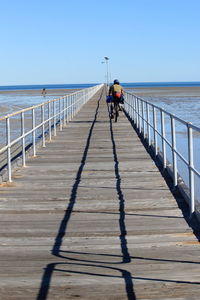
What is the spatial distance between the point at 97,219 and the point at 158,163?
4.45 metres

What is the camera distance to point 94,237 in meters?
5.86

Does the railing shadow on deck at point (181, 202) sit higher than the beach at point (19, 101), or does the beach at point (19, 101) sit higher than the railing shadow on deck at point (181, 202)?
the beach at point (19, 101)

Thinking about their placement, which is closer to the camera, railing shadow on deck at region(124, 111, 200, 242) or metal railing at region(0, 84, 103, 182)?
railing shadow on deck at region(124, 111, 200, 242)

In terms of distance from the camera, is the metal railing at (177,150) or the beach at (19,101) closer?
Result: the metal railing at (177,150)

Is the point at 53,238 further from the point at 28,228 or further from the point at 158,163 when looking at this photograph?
the point at 158,163

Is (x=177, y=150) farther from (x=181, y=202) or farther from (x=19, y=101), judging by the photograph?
(x=19, y=101)

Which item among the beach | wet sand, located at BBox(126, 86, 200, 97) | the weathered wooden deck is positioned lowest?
the weathered wooden deck

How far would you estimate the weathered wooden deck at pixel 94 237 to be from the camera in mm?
4402

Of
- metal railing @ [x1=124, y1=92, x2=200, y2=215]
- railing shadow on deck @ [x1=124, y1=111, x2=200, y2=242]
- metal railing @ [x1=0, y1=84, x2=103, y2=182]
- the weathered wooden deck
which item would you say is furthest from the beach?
the weathered wooden deck

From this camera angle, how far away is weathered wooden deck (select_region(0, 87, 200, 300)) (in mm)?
4402

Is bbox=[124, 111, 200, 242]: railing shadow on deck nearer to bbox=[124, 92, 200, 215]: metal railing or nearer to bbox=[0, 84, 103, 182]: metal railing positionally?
bbox=[124, 92, 200, 215]: metal railing

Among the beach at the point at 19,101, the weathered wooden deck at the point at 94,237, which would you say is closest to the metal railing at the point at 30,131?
the weathered wooden deck at the point at 94,237

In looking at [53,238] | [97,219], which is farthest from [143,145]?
[53,238]

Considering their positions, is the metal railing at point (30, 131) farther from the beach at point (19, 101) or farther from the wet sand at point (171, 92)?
the wet sand at point (171, 92)
